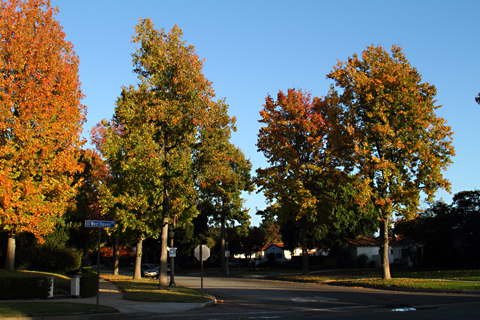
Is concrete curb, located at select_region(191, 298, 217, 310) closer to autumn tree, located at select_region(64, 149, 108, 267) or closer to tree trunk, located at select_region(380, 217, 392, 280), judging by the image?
tree trunk, located at select_region(380, 217, 392, 280)

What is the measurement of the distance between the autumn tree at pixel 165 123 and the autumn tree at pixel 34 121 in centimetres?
318

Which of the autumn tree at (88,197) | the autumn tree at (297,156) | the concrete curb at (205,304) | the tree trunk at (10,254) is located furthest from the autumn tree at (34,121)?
the autumn tree at (297,156)

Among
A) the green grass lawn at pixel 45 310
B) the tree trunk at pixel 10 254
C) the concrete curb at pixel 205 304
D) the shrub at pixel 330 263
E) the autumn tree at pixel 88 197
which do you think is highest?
the autumn tree at pixel 88 197

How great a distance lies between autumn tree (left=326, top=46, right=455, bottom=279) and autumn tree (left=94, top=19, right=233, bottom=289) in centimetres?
1011

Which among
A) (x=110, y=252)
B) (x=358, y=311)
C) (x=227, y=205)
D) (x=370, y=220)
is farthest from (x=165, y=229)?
(x=110, y=252)

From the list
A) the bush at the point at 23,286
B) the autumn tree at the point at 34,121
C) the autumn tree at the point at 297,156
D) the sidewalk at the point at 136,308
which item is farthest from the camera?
the autumn tree at the point at 297,156

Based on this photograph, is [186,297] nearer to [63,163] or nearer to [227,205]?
[63,163]

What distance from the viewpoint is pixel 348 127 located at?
29078 millimetres

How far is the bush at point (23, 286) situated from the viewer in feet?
57.3

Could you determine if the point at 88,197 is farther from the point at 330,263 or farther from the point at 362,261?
the point at 362,261

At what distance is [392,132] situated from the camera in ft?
89.3

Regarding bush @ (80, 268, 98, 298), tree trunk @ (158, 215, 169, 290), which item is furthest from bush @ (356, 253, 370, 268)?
bush @ (80, 268, 98, 298)

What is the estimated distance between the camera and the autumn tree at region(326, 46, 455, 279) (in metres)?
27.4

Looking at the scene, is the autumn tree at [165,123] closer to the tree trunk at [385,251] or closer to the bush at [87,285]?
the bush at [87,285]
